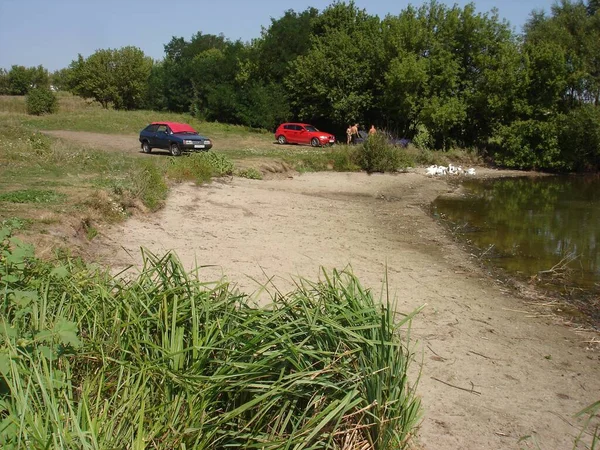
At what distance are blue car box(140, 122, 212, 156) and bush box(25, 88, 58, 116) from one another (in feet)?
78.5

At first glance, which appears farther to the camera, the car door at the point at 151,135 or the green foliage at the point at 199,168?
the car door at the point at 151,135

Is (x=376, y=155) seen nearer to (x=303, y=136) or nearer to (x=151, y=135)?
(x=303, y=136)

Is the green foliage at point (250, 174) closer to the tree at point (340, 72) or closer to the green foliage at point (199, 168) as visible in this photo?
the green foliage at point (199, 168)

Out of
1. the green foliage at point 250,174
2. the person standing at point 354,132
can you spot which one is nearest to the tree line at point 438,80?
the person standing at point 354,132

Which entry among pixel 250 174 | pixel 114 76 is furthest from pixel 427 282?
pixel 114 76

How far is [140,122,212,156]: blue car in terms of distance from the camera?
2813 centimetres

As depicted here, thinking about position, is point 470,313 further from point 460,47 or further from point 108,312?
point 460,47

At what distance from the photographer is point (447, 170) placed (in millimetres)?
33969

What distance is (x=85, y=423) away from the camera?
394 cm

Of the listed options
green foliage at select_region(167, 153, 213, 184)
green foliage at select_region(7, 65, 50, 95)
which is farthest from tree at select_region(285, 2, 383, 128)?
green foliage at select_region(7, 65, 50, 95)

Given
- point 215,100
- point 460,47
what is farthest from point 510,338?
point 215,100

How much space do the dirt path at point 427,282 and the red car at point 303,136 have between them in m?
16.5

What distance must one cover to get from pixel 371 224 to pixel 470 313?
7759 mm

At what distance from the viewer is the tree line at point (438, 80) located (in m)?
36.4
